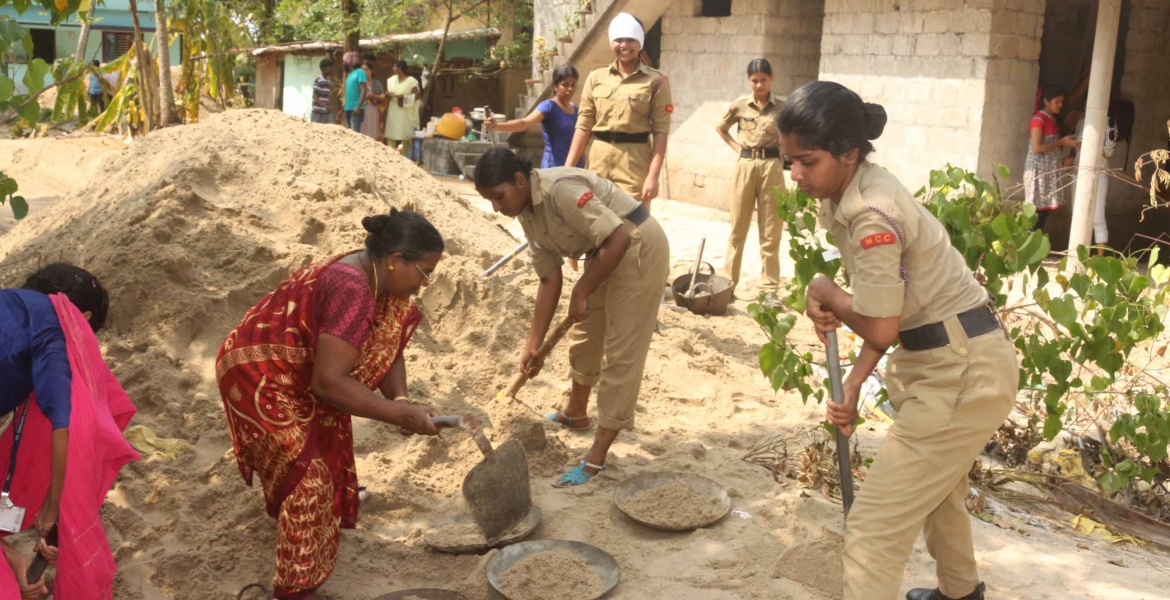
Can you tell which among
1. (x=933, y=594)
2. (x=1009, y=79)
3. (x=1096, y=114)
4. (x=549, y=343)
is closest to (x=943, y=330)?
(x=933, y=594)

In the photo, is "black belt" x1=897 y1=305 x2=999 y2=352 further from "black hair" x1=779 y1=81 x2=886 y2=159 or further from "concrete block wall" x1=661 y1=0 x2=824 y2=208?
"concrete block wall" x1=661 y1=0 x2=824 y2=208

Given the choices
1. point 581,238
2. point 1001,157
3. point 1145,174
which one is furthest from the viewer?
point 1145,174

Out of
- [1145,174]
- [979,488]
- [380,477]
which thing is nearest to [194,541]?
[380,477]

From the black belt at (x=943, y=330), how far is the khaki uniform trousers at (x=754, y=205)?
14.7ft

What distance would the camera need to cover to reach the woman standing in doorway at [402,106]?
1333 centimetres

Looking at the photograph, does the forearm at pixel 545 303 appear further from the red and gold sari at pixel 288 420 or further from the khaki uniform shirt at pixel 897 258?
the khaki uniform shirt at pixel 897 258

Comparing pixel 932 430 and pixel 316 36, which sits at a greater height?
pixel 316 36

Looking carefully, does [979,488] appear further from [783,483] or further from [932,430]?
[932,430]

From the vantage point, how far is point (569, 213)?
12.0 feet

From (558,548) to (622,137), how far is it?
3364mm

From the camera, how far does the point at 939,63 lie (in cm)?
→ 855

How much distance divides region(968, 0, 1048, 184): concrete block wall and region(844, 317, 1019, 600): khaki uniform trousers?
608cm

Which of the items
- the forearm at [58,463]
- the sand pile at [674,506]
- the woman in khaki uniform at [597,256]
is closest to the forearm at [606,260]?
the woman in khaki uniform at [597,256]

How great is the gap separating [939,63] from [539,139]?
7027 millimetres
